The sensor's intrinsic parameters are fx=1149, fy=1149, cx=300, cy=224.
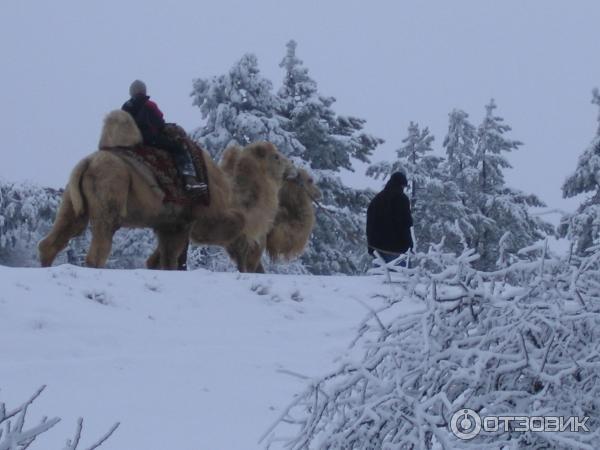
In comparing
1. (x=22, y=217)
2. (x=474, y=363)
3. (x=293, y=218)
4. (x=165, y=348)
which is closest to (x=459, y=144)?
(x=22, y=217)

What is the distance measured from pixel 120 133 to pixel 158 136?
45 centimetres

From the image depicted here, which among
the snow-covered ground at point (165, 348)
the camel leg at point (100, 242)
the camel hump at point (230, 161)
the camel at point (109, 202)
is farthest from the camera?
the camel hump at point (230, 161)

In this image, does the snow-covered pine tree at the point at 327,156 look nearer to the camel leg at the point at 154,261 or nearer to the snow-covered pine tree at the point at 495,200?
the snow-covered pine tree at the point at 495,200

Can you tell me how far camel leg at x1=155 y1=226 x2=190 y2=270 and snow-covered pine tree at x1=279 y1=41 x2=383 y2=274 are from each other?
36.5 feet

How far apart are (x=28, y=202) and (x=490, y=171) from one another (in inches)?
490

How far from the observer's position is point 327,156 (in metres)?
27.9

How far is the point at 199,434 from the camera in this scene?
6.88 metres

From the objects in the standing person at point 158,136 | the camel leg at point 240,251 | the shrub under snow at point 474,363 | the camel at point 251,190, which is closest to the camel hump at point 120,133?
the standing person at point 158,136

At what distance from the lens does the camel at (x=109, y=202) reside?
1278 centimetres

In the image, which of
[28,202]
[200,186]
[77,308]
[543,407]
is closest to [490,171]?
[28,202]

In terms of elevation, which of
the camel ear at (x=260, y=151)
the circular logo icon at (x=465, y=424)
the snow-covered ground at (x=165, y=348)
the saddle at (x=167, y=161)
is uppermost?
the camel ear at (x=260, y=151)

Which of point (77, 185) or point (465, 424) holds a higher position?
point (77, 185)

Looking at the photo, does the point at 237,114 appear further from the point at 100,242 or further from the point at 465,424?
the point at 465,424

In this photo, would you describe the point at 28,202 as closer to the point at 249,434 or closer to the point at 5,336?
the point at 5,336
